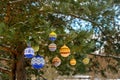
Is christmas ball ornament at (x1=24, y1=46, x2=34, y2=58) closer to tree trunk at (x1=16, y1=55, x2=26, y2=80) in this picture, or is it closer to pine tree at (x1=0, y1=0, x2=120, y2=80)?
pine tree at (x1=0, y1=0, x2=120, y2=80)

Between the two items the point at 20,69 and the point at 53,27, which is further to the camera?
the point at 20,69

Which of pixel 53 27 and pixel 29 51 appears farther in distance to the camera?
pixel 53 27

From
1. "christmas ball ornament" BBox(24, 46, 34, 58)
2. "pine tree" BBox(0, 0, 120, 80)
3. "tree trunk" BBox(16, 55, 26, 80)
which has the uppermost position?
"pine tree" BBox(0, 0, 120, 80)

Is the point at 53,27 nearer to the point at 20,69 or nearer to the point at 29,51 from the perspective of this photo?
the point at 29,51

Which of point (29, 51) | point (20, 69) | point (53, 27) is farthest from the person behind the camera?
point (20, 69)

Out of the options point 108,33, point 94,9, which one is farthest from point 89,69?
point 94,9

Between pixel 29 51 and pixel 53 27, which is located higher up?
pixel 53 27

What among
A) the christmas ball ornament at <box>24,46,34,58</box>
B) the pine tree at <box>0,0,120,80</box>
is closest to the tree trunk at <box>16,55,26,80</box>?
the pine tree at <box>0,0,120,80</box>

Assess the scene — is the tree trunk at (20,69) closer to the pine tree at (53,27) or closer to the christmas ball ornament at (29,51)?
the pine tree at (53,27)

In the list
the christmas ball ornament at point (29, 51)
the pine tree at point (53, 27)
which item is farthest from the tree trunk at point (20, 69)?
the christmas ball ornament at point (29, 51)

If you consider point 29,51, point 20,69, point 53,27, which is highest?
point 53,27

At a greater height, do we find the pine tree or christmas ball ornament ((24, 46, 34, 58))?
the pine tree

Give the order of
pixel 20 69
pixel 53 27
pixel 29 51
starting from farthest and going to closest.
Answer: pixel 20 69 < pixel 53 27 < pixel 29 51

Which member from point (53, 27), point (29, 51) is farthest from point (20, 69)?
point (29, 51)
